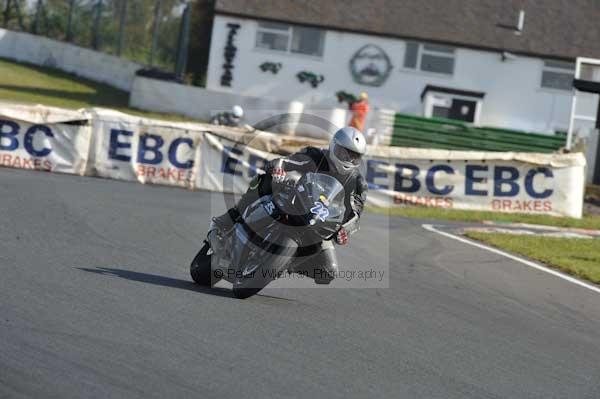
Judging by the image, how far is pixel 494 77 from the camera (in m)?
41.4

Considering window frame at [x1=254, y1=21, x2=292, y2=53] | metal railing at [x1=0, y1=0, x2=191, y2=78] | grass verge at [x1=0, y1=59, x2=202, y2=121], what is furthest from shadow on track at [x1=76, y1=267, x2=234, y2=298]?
metal railing at [x1=0, y1=0, x2=191, y2=78]

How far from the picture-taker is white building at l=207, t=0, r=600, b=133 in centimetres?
4128

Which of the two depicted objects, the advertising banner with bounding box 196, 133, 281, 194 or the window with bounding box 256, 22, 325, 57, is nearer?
the advertising banner with bounding box 196, 133, 281, 194

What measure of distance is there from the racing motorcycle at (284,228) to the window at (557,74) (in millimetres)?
34097

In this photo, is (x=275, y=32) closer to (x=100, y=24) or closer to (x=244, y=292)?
(x=100, y=24)

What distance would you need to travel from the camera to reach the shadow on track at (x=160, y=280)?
9312mm

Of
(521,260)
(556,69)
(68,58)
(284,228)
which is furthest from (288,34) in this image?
(284,228)

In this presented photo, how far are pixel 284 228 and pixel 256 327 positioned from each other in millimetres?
1158

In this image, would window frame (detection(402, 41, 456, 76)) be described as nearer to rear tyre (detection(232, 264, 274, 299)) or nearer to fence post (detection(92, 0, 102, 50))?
fence post (detection(92, 0, 102, 50))

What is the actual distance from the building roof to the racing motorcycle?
33145 millimetres

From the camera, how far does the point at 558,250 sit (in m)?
15.7

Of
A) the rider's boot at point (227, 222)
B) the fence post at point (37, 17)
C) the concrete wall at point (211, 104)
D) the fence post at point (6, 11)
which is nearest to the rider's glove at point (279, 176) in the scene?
the rider's boot at point (227, 222)

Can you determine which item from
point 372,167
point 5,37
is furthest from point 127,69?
point 372,167

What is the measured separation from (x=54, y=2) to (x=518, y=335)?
45509 mm
